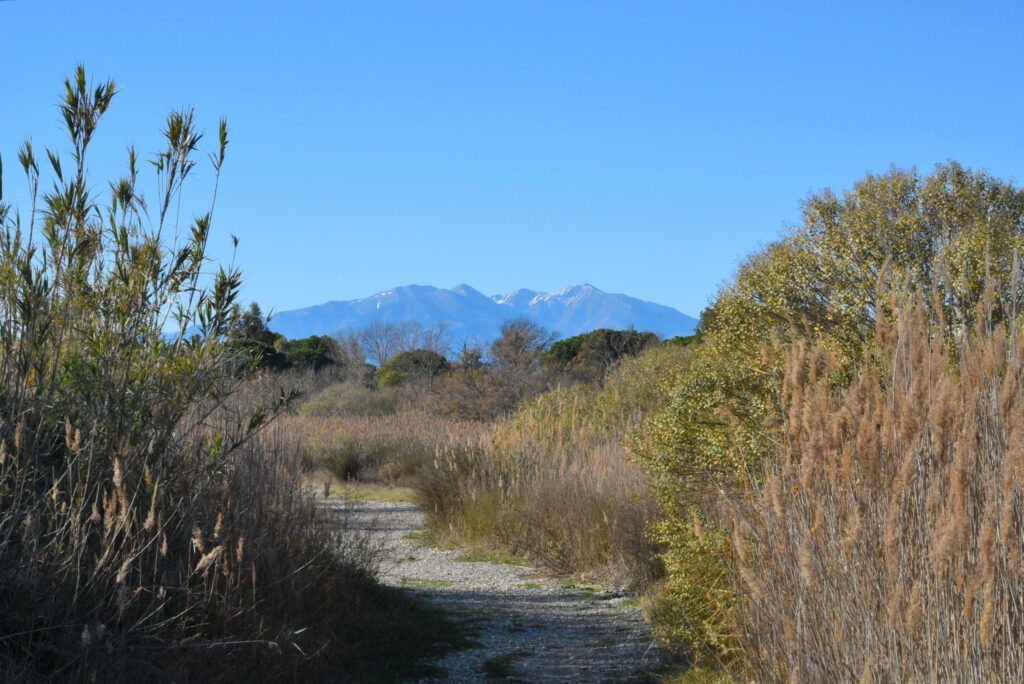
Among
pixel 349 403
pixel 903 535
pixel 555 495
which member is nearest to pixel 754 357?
pixel 903 535

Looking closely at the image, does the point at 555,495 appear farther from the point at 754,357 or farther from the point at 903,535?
the point at 903,535

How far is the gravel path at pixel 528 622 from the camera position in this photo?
4895mm

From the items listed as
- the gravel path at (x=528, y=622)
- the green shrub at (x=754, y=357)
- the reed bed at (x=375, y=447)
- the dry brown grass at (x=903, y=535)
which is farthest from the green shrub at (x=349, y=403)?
the dry brown grass at (x=903, y=535)

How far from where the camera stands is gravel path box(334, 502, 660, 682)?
489cm

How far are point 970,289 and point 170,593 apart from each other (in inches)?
226

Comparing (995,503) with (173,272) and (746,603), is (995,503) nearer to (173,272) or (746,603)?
(746,603)

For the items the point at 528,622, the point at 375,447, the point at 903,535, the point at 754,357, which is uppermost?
the point at 754,357

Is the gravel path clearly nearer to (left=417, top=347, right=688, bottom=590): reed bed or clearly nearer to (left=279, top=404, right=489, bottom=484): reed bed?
(left=417, top=347, right=688, bottom=590): reed bed

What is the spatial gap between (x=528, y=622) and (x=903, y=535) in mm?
3756

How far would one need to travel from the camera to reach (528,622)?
6.05 m

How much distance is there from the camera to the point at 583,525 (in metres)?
7.60

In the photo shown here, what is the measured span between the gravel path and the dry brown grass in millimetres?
1764

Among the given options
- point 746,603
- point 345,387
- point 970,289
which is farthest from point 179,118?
point 345,387

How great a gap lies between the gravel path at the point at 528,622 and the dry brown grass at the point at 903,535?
176 centimetres
